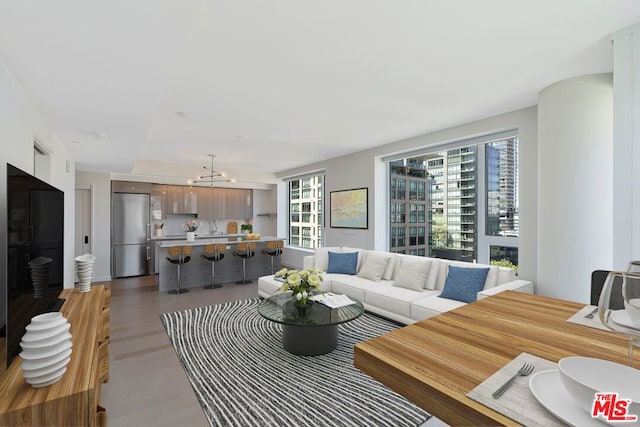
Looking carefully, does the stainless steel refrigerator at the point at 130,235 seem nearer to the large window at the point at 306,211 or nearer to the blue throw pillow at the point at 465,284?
the large window at the point at 306,211

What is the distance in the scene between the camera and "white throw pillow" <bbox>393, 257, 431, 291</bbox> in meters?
3.99

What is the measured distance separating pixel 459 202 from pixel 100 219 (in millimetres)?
7052

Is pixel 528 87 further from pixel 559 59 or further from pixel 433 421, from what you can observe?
pixel 433 421

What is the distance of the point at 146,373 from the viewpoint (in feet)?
8.89

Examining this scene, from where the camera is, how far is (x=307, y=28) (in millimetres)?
2072

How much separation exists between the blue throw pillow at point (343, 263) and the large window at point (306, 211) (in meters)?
2.32

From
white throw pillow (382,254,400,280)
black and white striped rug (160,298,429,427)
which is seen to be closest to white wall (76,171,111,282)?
black and white striped rug (160,298,429,427)

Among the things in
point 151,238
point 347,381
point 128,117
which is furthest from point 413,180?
point 151,238

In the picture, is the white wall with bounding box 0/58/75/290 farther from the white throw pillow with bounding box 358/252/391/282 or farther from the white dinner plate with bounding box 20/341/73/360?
the white throw pillow with bounding box 358/252/391/282

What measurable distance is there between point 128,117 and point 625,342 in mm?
3878

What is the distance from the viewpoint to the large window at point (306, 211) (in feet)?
25.1

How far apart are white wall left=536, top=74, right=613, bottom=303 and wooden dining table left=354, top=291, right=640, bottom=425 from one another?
1926mm

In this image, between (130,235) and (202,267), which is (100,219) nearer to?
(130,235)

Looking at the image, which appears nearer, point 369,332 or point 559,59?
point 559,59
